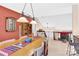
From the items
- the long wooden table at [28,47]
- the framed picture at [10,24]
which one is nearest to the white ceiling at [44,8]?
the framed picture at [10,24]

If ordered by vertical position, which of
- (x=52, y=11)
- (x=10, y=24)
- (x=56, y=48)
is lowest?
(x=56, y=48)

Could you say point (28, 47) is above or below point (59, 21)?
below

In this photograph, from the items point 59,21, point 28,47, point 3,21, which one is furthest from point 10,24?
point 59,21

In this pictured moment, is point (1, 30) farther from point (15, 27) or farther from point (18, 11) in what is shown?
point (18, 11)

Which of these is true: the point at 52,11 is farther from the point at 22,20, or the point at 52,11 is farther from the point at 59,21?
the point at 22,20

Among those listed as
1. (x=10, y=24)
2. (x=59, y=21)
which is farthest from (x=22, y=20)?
(x=59, y=21)

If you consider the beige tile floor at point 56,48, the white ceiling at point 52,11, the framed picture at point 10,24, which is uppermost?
the white ceiling at point 52,11

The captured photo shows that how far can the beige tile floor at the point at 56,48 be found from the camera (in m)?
1.83

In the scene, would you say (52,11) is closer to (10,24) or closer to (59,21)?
(59,21)

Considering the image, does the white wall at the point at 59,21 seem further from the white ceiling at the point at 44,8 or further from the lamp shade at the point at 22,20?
the lamp shade at the point at 22,20

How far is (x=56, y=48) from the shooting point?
1.85 m

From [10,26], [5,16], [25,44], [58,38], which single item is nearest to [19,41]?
[25,44]

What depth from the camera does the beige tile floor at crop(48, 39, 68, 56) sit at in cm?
183

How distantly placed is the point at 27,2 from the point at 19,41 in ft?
1.64
